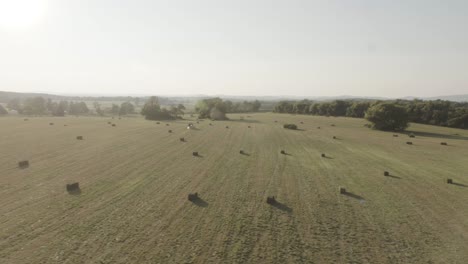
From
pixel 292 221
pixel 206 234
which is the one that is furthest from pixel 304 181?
pixel 206 234

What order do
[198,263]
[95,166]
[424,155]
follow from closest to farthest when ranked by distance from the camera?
[198,263] < [95,166] < [424,155]

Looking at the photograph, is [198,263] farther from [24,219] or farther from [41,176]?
[41,176]

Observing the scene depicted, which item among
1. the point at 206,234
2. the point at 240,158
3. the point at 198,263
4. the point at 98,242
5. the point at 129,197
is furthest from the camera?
the point at 240,158

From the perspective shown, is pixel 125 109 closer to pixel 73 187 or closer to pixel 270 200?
pixel 73 187

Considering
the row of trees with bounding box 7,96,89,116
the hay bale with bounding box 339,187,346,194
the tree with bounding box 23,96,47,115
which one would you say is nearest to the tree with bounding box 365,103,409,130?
the hay bale with bounding box 339,187,346,194

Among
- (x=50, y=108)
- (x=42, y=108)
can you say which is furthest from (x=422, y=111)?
(x=50, y=108)

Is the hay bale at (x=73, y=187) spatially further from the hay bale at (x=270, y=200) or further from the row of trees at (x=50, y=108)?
the row of trees at (x=50, y=108)

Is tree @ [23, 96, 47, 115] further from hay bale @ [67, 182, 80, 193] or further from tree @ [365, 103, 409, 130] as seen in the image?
tree @ [365, 103, 409, 130]
